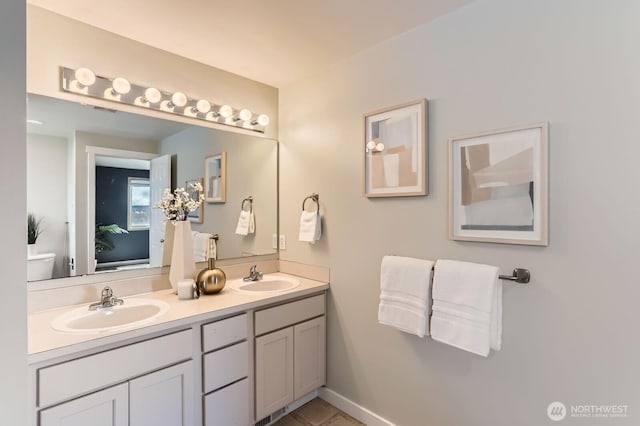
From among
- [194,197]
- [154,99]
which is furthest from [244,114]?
[194,197]

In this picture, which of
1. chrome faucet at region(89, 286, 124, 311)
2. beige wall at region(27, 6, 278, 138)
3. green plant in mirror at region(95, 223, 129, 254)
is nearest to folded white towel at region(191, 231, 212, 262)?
green plant in mirror at region(95, 223, 129, 254)

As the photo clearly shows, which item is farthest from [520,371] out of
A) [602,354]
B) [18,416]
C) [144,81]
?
[144,81]

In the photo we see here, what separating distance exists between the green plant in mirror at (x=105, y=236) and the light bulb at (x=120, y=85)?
772mm

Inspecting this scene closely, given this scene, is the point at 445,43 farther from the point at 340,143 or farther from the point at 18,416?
the point at 18,416

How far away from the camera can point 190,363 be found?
5.09 feet

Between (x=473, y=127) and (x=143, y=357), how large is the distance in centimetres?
189

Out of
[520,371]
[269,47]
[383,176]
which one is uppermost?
[269,47]

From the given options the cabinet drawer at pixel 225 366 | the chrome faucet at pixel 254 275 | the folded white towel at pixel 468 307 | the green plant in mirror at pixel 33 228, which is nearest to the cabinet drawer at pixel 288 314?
the cabinet drawer at pixel 225 366

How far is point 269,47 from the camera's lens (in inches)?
77.3

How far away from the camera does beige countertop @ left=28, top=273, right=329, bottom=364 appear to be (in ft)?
3.94

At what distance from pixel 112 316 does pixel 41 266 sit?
0.45 meters

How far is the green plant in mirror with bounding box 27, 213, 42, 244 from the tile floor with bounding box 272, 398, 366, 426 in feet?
5.69

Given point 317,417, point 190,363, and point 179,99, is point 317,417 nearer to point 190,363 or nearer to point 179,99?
point 190,363

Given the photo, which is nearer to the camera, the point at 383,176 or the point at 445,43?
the point at 445,43
